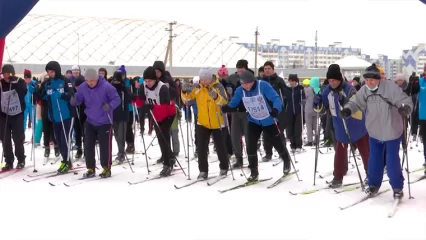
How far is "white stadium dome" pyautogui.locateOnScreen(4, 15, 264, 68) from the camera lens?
158ft

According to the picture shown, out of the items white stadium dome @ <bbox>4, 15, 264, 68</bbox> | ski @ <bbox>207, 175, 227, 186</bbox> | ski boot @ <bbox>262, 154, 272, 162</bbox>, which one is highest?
white stadium dome @ <bbox>4, 15, 264, 68</bbox>

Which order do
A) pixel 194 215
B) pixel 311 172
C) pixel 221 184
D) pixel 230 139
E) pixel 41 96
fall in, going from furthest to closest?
1. pixel 230 139
2. pixel 41 96
3. pixel 311 172
4. pixel 221 184
5. pixel 194 215

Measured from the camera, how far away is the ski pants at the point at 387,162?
464 cm

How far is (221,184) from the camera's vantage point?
19.0 ft

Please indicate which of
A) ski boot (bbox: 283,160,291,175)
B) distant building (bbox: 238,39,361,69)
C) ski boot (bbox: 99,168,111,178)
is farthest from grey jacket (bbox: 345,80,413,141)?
distant building (bbox: 238,39,361,69)

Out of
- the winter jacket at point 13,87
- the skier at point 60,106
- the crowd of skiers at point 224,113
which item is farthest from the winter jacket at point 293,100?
the winter jacket at point 13,87

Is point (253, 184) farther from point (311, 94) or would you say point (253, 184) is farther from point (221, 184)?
point (311, 94)

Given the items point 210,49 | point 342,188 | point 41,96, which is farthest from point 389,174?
point 210,49

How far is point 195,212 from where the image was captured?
4.45 meters

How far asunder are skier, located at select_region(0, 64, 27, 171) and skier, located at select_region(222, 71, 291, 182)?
308 cm

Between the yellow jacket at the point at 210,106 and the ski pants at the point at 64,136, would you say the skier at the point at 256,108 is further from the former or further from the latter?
the ski pants at the point at 64,136

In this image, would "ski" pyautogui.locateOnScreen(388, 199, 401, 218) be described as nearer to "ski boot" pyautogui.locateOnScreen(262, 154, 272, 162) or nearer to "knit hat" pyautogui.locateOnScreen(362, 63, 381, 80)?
"knit hat" pyautogui.locateOnScreen(362, 63, 381, 80)

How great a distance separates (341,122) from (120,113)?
374 cm

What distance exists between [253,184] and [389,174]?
1634 mm
